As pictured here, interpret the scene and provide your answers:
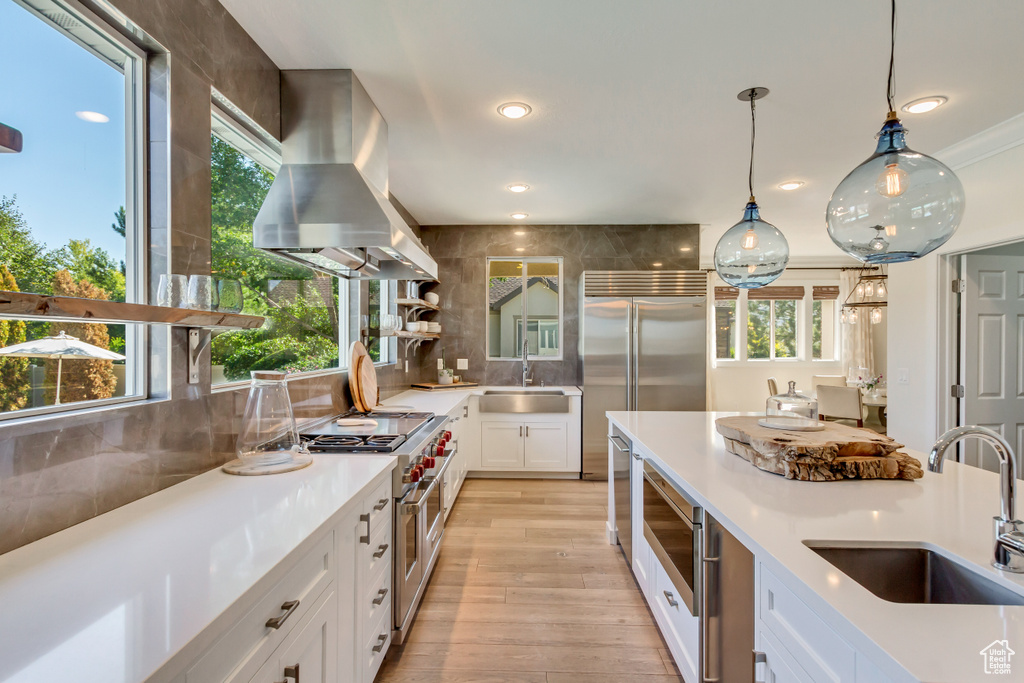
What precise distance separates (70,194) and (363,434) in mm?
1351

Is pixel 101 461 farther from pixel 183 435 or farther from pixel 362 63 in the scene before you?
pixel 362 63

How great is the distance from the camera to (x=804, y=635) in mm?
A: 944

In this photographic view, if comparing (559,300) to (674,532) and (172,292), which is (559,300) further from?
(172,292)

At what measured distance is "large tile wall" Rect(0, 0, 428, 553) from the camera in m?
1.04

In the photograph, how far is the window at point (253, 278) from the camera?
6.00 ft

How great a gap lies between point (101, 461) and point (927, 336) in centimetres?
448

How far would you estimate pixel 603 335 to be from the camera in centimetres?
455

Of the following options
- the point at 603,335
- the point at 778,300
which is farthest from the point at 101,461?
the point at 778,300

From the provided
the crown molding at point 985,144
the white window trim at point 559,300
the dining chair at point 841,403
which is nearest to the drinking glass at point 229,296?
the white window trim at point 559,300

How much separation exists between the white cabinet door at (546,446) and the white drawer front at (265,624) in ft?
10.8

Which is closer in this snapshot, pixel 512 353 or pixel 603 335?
pixel 603 335

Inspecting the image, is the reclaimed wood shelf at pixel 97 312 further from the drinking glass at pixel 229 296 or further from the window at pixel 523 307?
the window at pixel 523 307

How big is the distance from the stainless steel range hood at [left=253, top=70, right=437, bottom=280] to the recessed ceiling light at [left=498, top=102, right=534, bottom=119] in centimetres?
66

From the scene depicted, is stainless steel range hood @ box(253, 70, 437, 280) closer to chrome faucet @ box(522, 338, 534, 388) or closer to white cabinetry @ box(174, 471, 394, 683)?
white cabinetry @ box(174, 471, 394, 683)
